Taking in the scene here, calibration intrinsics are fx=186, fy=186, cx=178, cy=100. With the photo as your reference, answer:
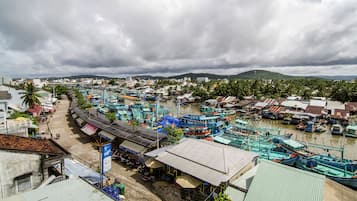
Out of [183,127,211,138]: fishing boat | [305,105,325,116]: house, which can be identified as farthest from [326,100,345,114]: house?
[183,127,211,138]: fishing boat

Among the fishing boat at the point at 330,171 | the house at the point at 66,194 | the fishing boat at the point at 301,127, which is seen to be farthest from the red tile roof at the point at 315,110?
the house at the point at 66,194

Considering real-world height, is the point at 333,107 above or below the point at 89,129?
above

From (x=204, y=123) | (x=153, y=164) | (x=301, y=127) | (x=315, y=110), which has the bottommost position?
(x=301, y=127)

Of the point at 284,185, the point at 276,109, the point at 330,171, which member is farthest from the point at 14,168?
the point at 276,109

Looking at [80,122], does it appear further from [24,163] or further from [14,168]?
[14,168]

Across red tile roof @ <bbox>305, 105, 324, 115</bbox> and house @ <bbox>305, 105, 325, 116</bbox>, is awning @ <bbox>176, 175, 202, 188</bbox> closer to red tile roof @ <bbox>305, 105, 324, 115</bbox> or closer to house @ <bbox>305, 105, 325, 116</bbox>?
house @ <bbox>305, 105, 325, 116</bbox>

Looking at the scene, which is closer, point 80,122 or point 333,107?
point 80,122
